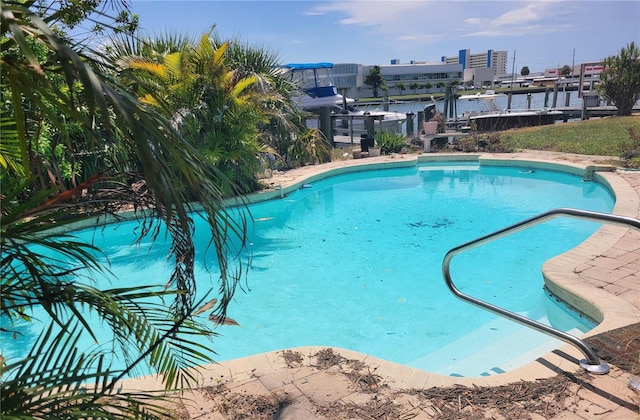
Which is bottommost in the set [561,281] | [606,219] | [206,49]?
[561,281]

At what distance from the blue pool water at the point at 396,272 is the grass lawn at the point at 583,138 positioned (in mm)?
2953

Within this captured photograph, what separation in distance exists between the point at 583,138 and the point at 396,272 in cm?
1290

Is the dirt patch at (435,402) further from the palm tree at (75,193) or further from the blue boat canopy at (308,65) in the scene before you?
the blue boat canopy at (308,65)

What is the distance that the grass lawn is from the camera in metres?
14.2

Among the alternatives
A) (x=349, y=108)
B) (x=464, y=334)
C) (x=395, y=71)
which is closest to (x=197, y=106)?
(x=464, y=334)

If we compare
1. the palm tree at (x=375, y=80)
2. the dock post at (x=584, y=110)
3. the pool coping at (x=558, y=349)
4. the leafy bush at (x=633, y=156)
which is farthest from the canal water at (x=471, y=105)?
the pool coping at (x=558, y=349)

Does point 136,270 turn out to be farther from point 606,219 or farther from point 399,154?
point 399,154

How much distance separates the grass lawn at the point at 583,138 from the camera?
14180 mm

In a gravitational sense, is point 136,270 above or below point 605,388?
below

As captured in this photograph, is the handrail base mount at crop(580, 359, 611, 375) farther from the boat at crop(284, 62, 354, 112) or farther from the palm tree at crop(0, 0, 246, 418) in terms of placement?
the boat at crop(284, 62, 354, 112)

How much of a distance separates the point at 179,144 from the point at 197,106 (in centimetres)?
880

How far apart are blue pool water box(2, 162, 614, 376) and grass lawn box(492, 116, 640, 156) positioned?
2.95 meters

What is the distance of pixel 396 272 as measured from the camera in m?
7.00

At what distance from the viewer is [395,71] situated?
70438 mm
